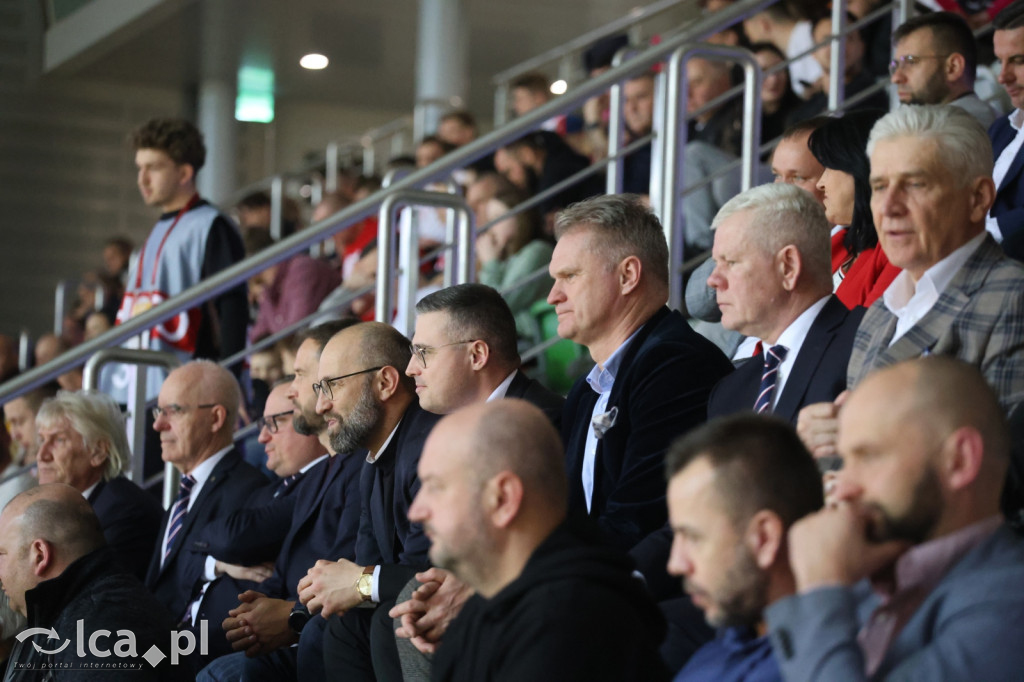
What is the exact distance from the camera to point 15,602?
346cm

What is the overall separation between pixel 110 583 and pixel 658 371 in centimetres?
141

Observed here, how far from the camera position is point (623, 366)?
313 centimetres

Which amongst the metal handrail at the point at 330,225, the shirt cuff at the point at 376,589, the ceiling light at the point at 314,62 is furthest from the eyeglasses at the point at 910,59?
the ceiling light at the point at 314,62

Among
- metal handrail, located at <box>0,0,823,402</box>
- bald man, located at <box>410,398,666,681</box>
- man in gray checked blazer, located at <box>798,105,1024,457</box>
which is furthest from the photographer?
metal handrail, located at <box>0,0,823,402</box>

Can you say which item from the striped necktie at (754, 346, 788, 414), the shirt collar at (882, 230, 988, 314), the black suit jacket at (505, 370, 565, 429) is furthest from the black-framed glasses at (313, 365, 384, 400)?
the shirt collar at (882, 230, 988, 314)

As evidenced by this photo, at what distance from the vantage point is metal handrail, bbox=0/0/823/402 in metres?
4.37

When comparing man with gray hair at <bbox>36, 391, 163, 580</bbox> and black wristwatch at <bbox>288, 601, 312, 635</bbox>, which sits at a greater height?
man with gray hair at <bbox>36, 391, 163, 580</bbox>

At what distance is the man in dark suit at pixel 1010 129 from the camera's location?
369cm

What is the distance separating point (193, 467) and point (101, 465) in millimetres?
347

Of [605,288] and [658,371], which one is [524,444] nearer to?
[658,371]

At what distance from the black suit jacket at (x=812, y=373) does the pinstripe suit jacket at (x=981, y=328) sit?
6.9 inches

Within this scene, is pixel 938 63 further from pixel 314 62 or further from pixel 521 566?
pixel 314 62

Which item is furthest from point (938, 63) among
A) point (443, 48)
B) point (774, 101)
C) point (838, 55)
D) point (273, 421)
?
point (443, 48)

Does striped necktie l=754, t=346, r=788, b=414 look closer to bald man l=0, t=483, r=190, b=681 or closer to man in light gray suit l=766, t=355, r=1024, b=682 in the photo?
man in light gray suit l=766, t=355, r=1024, b=682
